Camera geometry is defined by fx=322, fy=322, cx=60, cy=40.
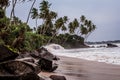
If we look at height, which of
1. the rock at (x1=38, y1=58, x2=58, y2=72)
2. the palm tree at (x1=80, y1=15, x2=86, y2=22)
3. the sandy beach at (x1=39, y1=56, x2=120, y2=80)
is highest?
the palm tree at (x1=80, y1=15, x2=86, y2=22)

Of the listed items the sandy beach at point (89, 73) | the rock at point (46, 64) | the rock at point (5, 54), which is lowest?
the sandy beach at point (89, 73)

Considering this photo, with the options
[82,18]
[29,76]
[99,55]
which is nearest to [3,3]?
[99,55]

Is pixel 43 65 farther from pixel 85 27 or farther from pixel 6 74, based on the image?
pixel 85 27

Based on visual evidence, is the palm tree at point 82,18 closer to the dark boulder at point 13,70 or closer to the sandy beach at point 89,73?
the sandy beach at point 89,73

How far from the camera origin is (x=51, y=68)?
1457cm

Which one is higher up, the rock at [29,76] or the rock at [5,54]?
the rock at [5,54]

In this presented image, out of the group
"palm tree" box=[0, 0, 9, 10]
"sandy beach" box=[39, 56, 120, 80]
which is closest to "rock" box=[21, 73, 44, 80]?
"sandy beach" box=[39, 56, 120, 80]

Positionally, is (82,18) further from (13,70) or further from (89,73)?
(13,70)

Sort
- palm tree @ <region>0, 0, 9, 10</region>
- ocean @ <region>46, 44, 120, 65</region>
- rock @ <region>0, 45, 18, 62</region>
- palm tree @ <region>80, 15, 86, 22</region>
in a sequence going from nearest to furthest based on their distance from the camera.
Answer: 1. rock @ <region>0, 45, 18, 62</region>
2. ocean @ <region>46, 44, 120, 65</region>
3. palm tree @ <region>0, 0, 9, 10</region>
4. palm tree @ <region>80, 15, 86, 22</region>

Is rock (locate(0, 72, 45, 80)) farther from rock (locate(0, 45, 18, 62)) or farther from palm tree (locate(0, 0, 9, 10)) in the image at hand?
palm tree (locate(0, 0, 9, 10))

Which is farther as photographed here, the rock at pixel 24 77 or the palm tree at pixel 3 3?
the palm tree at pixel 3 3

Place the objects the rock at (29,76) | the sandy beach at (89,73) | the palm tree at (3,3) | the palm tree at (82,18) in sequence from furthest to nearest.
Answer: the palm tree at (82,18) < the palm tree at (3,3) < the sandy beach at (89,73) < the rock at (29,76)

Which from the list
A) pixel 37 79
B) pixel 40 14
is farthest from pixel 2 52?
pixel 40 14

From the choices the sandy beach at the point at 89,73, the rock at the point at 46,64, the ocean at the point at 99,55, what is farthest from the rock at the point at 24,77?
the ocean at the point at 99,55
